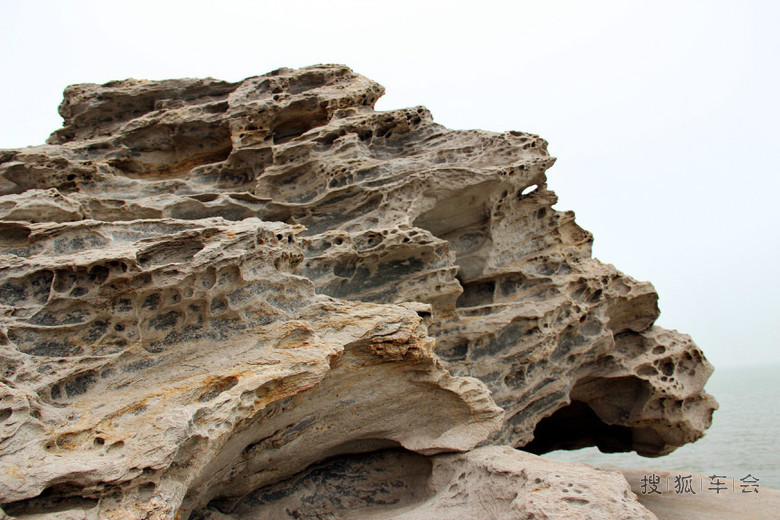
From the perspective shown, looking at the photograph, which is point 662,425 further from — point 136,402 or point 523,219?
point 136,402

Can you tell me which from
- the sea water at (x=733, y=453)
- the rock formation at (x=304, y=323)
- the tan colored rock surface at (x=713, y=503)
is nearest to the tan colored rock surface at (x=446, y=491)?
the rock formation at (x=304, y=323)

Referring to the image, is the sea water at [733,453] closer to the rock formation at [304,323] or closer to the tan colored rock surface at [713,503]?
the tan colored rock surface at [713,503]

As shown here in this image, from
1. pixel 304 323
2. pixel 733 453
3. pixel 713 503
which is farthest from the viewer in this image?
pixel 733 453

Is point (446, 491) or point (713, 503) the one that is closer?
point (446, 491)

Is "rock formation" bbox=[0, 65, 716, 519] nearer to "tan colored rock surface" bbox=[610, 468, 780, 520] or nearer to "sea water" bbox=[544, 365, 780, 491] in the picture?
"tan colored rock surface" bbox=[610, 468, 780, 520]

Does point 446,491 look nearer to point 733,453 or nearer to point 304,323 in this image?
point 304,323

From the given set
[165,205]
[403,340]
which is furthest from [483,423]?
[165,205]

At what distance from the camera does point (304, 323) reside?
5129mm

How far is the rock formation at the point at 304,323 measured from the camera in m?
4.11

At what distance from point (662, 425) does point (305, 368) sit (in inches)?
263

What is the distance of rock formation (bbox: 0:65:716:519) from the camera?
4.11 meters

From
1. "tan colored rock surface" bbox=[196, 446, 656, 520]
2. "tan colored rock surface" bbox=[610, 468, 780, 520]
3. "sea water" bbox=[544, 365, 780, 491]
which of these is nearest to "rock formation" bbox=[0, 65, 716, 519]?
"tan colored rock surface" bbox=[196, 446, 656, 520]

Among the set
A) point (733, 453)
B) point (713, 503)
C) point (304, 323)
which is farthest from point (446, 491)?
point (733, 453)

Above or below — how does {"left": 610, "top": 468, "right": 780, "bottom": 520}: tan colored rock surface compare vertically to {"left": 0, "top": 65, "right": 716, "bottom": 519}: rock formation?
below
